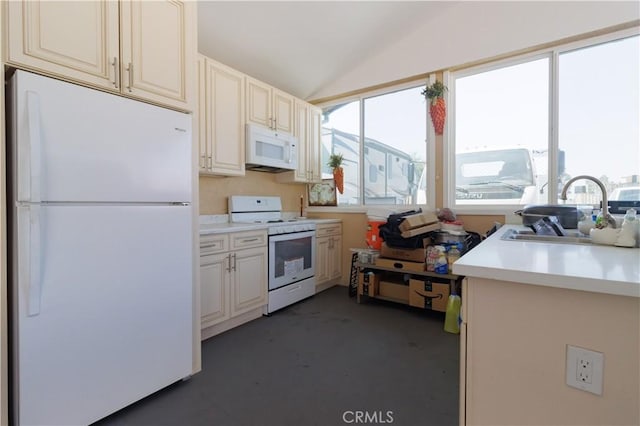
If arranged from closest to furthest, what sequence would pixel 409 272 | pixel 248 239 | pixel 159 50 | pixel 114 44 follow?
pixel 114 44 < pixel 159 50 < pixel 248 239 < pixel 409 272

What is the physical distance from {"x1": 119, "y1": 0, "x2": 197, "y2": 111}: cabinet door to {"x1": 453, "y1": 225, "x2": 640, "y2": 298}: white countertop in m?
1.73

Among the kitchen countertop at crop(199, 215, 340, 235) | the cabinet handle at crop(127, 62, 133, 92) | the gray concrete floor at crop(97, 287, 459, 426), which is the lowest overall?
the gray concrete floor at crop(97, 287, 459, 426)

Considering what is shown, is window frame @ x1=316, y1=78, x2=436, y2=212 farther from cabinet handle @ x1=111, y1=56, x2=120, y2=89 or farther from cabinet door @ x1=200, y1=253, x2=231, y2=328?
cabinet handle @ x1=111, y1=56, x2=120, y2=89

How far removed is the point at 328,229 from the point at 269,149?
1.23 meters

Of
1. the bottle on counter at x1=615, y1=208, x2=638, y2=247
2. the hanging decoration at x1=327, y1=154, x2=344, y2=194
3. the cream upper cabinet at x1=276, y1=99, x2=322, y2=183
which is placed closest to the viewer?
the bottle on counter at x1=615, y1=208, x2=638, y2=247

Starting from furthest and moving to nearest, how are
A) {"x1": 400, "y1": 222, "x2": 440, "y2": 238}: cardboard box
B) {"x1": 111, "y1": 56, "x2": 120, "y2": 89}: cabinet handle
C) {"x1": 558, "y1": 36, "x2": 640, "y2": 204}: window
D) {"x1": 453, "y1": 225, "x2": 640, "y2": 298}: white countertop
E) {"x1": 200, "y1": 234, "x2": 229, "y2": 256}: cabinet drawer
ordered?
1. {"x1": 400, "y1": 222, "x2": 440, "y2": 238}: cardboard box
2. {"x1": 558, "y1": 36, "x2": 640, "y2": 204}: window
3. {"x1": 200, "y1": 234, "x2": 229, "y2": 256}: cabinet drawer
4. {"x1": 111, "y1": 56, "x2": 120, "y2": 89}: cabinet handle
5. {"x1": 453, "y1": 225, "x2": 640, "y2": 298}: white countertop

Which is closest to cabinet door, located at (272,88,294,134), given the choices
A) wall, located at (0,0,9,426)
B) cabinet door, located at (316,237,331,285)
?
cabinet door, located at (316,237,331,285)

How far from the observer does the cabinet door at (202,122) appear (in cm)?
255

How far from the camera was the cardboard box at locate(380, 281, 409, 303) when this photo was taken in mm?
3002

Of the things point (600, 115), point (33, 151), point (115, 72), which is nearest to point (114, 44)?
point (115, 72)

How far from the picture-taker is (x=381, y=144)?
379 cm

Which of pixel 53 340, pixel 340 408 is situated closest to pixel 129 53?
pixel 53 340

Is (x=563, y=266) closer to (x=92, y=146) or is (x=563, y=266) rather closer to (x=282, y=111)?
(x=92, y=146)

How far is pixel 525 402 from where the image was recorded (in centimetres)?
83
